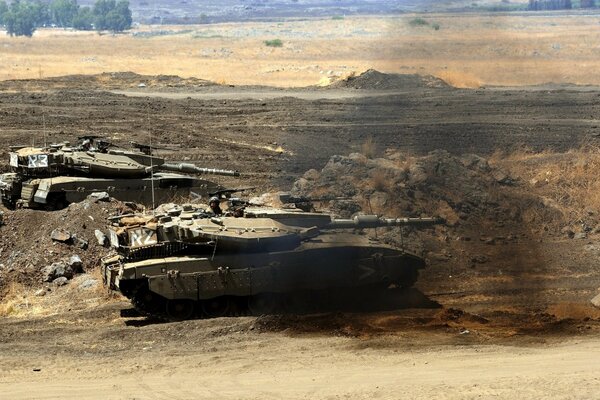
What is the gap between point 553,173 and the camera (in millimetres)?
37250

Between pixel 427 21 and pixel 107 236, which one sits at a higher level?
pixel 427 21

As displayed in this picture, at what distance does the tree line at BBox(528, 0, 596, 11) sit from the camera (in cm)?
9496

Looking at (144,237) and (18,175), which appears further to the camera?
(18,175)

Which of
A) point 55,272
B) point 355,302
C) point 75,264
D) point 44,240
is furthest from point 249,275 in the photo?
point 44,240

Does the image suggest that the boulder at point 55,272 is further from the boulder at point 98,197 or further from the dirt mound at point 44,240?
the boulder at point 98,197

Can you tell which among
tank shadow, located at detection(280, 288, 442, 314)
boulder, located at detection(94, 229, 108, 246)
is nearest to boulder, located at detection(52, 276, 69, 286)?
boulder, located at detection(94, 229, 108, 246)

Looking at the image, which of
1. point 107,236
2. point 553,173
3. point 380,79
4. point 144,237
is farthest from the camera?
point 380,79

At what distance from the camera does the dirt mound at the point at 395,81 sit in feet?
189

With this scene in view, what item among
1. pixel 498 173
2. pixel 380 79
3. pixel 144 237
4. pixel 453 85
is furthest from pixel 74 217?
pixel 453 85

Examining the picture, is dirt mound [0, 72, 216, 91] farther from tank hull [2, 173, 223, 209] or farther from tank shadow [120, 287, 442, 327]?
tank shadow [120, 287, 442, 327]

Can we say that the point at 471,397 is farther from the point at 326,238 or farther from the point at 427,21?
the point at 427,21

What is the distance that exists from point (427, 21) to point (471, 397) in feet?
93.3

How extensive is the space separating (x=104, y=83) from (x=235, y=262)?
43.5 metres

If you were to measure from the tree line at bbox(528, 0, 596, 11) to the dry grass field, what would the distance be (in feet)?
3.60
